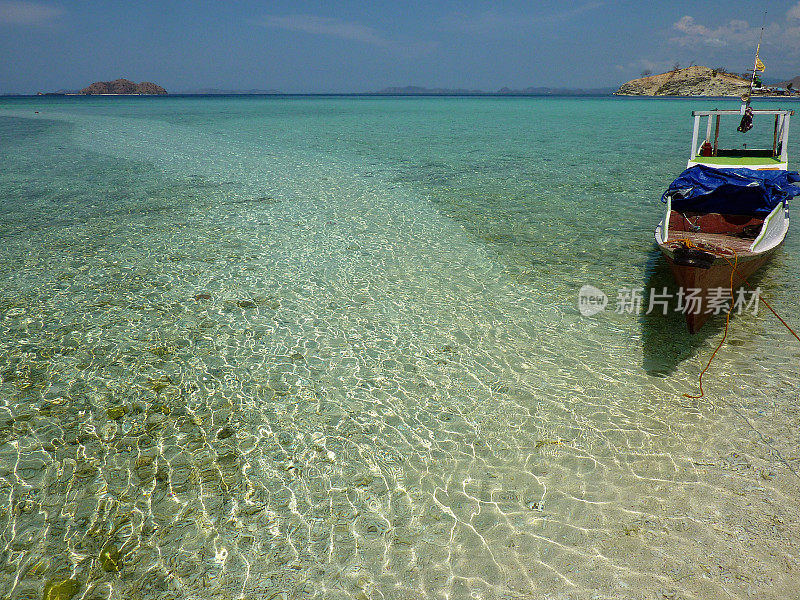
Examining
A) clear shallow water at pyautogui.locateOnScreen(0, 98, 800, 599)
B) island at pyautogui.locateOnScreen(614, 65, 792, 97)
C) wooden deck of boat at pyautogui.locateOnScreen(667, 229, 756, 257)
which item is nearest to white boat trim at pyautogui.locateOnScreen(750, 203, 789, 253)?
wooden deck of boat at pyautogui.locateOnScreen(667, 229, 756, 257)

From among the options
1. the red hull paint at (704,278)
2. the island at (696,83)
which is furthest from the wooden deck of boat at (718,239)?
the island at (696,83)

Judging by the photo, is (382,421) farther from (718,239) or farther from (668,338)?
(718,239)

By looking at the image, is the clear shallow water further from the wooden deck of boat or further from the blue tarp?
the blue tarp

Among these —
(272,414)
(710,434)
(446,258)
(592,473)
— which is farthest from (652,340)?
(272,414)

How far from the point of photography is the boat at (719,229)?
6.14m

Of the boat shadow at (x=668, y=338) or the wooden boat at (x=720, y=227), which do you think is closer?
the boat shadow at (x=668, y=338)

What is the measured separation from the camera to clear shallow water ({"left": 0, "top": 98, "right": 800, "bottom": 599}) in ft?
12.1

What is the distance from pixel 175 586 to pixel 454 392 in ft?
10.5

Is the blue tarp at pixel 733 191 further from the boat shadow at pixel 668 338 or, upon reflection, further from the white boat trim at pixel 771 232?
the boat shadow at pixel 668 338

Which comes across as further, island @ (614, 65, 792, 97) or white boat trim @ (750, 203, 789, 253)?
island @ (614, 65, 792, 97)

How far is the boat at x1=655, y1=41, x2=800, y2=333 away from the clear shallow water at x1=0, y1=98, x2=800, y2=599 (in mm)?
683

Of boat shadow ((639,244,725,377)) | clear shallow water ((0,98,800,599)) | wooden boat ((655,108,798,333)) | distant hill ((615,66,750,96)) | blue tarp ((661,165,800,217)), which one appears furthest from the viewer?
distant hill ((615,66,750,96))

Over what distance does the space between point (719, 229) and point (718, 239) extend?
49.0 inches

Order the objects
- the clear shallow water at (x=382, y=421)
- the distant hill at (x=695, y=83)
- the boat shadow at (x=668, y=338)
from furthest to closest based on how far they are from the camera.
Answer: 1. the distant hill at (x=695, y=83)
2. the boat shadow at (x=668, y=338)
3. the clear shallow water at (x=382, y=421)
